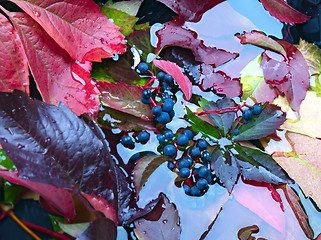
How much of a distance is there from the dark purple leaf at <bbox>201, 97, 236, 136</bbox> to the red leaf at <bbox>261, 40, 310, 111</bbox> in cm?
10

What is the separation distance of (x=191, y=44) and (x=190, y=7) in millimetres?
85

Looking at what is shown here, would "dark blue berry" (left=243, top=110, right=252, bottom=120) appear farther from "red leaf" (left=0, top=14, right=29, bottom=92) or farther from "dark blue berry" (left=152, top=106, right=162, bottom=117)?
"red leaf" (left=0, top=14, right=29, bottom=92)

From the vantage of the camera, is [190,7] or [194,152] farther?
[190,7]

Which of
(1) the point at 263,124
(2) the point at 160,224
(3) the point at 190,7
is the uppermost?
(3) the point at 190,7

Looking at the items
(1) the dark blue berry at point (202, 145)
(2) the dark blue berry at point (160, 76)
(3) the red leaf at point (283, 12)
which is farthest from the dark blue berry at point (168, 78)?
(3) the red leaf at point (283, 12)

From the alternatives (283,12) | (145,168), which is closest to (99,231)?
(145,168)

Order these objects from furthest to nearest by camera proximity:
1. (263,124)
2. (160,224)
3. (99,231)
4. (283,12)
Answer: (283,12) < (263,124) < (160,224) < (99,231)

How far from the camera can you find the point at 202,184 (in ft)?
1.59

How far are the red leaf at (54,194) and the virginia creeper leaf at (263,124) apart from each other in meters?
0.29

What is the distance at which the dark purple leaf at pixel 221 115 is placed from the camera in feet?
1.79

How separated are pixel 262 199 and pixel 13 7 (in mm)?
481

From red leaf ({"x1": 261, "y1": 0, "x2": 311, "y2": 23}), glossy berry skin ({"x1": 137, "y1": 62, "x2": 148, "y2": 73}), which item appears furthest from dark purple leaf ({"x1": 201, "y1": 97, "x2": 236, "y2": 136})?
red leaf ({"x1": 261, "y1": 0, "x2": 311, "y2": 23})

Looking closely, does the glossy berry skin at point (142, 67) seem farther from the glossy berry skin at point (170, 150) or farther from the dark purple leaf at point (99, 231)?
the dark purple leaf at point (99, 231)

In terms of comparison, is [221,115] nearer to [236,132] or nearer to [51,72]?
[236,132]
